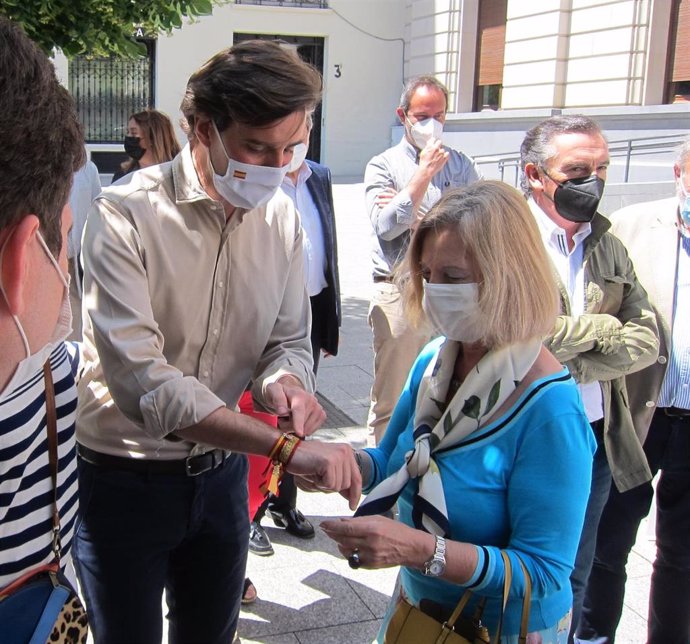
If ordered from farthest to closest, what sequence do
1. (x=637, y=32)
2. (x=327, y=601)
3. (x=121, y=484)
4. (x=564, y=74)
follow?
1. (x=564, y=74)
2. (x=637, y=32)
3. (x=327, y=601)
4. (x=121, y=484)

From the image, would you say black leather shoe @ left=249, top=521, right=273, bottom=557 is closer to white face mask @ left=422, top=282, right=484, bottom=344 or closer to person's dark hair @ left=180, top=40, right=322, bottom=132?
white face mask @ left=422, top=282, right=484, bottom=344

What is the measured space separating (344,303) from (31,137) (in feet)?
29.1

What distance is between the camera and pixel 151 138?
5965 millimetres

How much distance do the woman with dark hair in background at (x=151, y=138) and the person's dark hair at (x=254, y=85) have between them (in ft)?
13.0

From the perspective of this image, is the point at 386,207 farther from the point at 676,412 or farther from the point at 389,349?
the point at 676,412

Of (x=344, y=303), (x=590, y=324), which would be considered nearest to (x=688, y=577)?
(x=590, y=324)

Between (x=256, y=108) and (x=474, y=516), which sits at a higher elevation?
(x=256, y=108)

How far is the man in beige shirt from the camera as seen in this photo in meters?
1.93

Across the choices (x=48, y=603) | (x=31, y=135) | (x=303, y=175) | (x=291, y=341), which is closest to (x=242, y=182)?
(x=291, y=341)

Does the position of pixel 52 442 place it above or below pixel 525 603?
above

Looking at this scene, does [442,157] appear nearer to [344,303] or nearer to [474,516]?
[474,516]

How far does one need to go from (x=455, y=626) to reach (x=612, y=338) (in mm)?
1247

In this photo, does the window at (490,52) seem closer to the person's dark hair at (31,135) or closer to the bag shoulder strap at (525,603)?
the bag shoulder strap at (525,603)

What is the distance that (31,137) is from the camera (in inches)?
46.2
